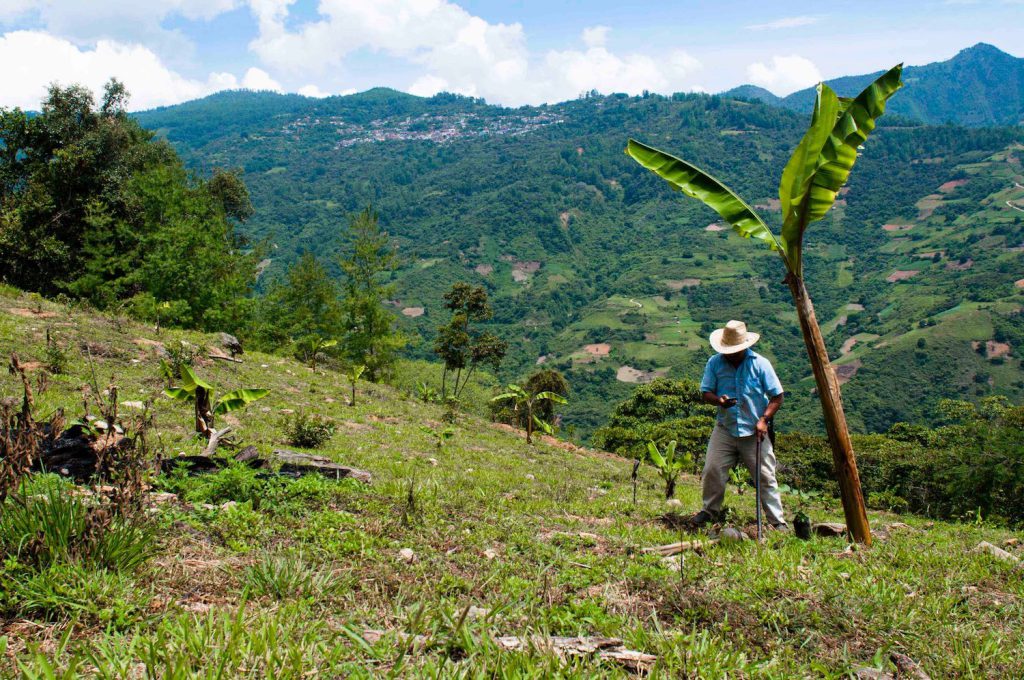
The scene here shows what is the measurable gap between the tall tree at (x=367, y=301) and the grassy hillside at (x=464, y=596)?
95.1 ft

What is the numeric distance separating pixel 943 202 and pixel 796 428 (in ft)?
514

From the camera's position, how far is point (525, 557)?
4.50m

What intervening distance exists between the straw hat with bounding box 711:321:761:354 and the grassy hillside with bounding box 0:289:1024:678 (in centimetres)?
184

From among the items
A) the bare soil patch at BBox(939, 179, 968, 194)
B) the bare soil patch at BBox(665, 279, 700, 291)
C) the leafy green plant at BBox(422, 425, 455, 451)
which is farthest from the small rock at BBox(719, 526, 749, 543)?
the bare soil patch at BBox(939, 179, 968, 194)

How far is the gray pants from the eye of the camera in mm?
5926

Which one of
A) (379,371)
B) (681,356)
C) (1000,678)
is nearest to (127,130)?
(379,371)

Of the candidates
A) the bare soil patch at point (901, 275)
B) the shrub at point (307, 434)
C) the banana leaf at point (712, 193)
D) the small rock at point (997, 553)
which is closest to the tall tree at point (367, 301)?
the shrub at point (307, 434)

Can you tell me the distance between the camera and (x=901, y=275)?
150500mm

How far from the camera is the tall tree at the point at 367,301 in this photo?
35.2m

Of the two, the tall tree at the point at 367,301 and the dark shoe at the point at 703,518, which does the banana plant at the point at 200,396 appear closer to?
the dark shoe at the point at 703,518

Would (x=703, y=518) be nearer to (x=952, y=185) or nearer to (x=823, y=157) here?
(x=823, y=157)

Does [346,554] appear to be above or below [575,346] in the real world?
above

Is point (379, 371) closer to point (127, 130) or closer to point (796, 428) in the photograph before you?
point (127, 130)

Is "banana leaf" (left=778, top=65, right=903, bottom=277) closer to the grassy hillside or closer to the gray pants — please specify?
the gray pants
